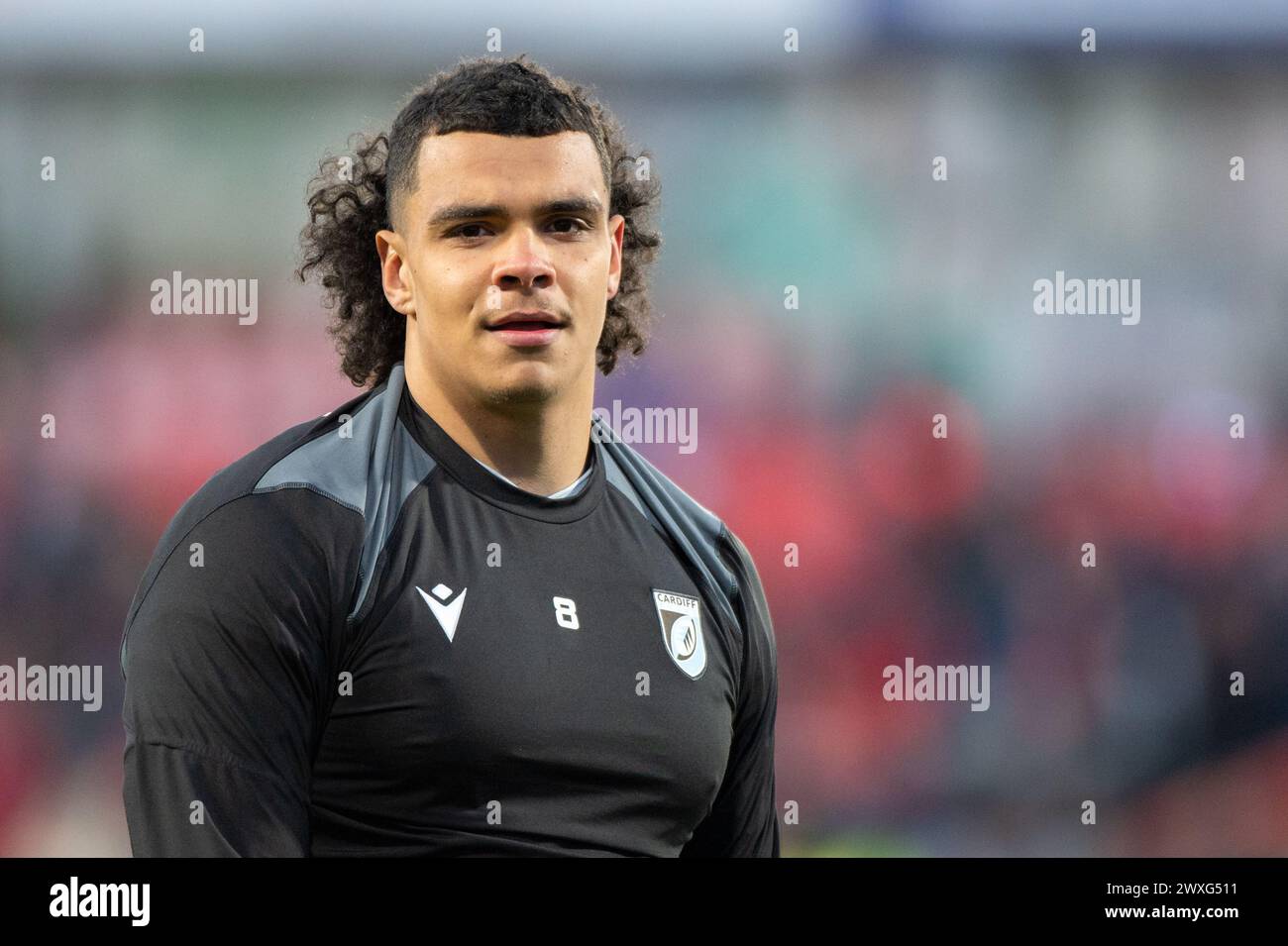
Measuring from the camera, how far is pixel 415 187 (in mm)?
2936

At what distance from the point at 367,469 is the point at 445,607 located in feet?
1.08

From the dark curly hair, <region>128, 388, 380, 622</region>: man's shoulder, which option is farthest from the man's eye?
<region>128, 388, 380, 622</region>: man's shoulder

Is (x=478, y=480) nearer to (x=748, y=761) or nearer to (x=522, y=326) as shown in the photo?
(x=522, y=326)

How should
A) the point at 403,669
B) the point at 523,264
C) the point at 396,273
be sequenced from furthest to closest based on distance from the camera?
the point at 396,273 → the point at 523,264 → the point at 403,669

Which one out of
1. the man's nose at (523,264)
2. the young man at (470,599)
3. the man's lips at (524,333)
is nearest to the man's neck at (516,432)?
the young man at (470,599)

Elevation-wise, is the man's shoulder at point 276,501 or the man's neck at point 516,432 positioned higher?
the man's neck at point 516,432

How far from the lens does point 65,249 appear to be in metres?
5.63

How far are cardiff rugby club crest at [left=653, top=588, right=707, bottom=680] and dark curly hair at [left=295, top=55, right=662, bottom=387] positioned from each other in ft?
2.97

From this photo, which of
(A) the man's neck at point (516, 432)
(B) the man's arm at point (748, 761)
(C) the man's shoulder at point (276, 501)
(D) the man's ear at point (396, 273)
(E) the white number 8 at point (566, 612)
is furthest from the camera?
(B) the man's arm at point (748, 761)

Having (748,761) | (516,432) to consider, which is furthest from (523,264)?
(748,761)

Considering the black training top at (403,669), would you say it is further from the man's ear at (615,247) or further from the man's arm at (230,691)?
the man's ear at (615,247)

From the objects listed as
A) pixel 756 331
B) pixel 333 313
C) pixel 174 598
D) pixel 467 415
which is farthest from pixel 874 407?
pixel 174 598

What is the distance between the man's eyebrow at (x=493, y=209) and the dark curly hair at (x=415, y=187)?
0.15 m

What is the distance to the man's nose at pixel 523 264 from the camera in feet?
9.07
